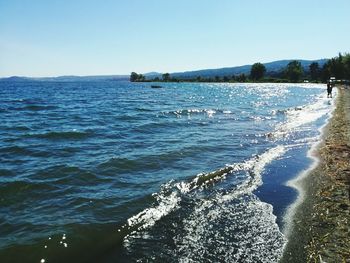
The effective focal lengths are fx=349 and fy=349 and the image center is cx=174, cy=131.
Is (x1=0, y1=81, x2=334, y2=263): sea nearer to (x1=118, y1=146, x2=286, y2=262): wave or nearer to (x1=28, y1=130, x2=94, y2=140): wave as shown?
(x1=118, y1=146, x2=286, y2=262): wave

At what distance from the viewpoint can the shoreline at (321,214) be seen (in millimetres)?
7625

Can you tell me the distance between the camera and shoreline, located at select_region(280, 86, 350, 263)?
7.62 m

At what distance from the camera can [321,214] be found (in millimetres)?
9758

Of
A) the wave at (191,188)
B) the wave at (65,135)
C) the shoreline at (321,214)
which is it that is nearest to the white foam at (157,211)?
the wave at (191,188)

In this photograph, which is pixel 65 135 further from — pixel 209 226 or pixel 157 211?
pixel 209 226

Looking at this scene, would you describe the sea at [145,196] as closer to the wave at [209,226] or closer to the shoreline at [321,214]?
the wave at [209,226]

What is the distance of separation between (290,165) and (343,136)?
7.73m

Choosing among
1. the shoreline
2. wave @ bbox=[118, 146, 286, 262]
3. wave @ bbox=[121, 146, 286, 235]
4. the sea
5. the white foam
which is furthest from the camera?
wave @ bbox=[121, 146, 286, 235]

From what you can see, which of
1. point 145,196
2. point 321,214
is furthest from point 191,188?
point 321,214

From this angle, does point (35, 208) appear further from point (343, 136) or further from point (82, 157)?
point (343, 136)

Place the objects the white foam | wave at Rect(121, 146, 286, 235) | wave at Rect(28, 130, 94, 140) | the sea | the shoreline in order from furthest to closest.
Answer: wave at Rect(28, 130, 94, 140) < wave at Rect(121, 146, 286, 235) < the white foam < the sea < the shoreline

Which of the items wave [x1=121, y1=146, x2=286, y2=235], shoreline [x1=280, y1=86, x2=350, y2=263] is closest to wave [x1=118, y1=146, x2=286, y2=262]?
wave [x1=121, y1=146, x2=286, y2=235]

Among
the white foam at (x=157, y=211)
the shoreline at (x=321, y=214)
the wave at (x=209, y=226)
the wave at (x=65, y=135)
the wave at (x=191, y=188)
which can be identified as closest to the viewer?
the shoreline at (x=321, y=214)

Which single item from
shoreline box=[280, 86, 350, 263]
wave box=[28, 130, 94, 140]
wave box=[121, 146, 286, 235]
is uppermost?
wave box=[28, 130, 94, 140]
